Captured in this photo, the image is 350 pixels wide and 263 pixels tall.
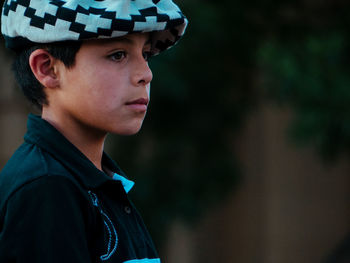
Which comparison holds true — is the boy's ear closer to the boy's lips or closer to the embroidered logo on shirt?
the boy's lips

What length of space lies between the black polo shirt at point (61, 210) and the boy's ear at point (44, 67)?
10 centimetres

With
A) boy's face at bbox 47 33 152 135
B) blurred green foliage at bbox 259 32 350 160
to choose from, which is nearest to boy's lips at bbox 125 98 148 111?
boy's face at bbox 47 33 152 135

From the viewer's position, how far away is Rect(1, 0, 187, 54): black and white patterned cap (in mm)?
1671

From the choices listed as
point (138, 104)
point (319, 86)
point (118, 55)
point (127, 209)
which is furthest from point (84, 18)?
point (319, 86)

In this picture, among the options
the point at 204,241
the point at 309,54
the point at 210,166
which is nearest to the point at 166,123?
the point at 210,166

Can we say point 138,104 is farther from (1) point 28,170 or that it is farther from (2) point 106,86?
(1) point 28,170

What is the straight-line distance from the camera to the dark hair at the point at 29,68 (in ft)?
5.74

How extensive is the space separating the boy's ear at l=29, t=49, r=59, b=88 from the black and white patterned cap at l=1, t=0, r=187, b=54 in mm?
41

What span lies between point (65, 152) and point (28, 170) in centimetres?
15

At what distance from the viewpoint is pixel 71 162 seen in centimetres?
171

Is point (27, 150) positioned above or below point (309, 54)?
above

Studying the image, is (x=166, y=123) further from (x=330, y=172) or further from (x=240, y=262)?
(x=240, y=262)

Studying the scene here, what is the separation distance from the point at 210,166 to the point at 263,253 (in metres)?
2.80

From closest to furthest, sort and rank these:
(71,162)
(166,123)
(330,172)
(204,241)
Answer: (71,162) < (166,123) < (330,172) < (204,241)
